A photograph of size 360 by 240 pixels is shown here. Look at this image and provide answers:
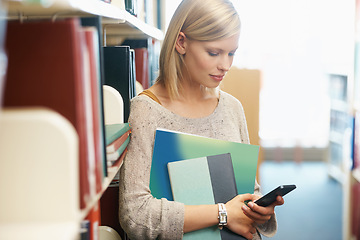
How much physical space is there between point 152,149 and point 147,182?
0.09m

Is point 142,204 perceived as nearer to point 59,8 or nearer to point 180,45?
point 180,45

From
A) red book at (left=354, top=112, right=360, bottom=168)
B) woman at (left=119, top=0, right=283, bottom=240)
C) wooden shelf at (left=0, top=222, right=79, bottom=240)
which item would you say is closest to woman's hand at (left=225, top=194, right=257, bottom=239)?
woman at (left=119, top=0, right=283, bottom=240)

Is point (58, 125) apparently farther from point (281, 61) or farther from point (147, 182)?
point (281, 61)

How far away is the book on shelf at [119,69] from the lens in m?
1.08

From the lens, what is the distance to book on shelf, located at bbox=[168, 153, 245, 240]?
115 cm

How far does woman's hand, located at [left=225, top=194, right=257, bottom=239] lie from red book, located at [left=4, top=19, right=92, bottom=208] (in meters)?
0.73

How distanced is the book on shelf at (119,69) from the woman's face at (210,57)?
23cm

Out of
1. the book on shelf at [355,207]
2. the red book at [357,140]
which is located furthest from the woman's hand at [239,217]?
the book on shelf at [355,207]

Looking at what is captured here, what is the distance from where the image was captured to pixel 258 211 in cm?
113

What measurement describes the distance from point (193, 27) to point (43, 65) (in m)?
0.78

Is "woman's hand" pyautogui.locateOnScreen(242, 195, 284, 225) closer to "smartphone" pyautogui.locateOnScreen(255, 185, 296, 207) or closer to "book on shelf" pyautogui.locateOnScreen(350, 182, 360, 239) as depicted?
"smartphone" pyautogui.locateOnScreen(255, 185, 296, 207)

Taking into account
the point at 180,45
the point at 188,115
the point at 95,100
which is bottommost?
the point at 188,115

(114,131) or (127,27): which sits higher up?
(127,27)

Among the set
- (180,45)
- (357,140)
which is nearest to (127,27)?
(180,45)
